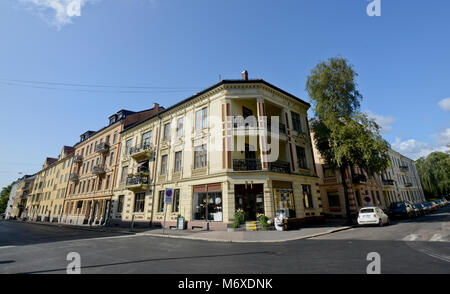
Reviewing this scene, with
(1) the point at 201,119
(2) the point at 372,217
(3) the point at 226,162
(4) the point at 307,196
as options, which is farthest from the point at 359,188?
(1) the point at 201,119

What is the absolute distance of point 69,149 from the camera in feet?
151

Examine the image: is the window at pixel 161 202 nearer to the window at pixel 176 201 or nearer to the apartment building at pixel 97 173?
the window at pixel 176 201

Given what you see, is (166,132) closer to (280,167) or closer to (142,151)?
(142,151)

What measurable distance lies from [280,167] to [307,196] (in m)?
4.53

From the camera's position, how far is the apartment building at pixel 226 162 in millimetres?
16656

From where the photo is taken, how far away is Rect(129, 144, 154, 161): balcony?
24.0m

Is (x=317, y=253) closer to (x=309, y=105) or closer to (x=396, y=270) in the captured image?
(x=396, y=270)

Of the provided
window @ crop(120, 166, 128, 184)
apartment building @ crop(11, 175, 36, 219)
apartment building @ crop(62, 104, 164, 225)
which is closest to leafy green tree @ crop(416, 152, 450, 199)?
apartment building @ crop(62, 104, 164, 225)

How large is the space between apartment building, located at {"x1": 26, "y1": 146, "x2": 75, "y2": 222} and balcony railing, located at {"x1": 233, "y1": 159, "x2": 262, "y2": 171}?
1513 inches

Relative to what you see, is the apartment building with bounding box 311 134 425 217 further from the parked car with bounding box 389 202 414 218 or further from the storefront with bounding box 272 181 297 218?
the storefront with bounding box 272 181 297 218

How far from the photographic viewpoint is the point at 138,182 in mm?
22578

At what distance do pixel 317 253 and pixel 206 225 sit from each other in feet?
35.4

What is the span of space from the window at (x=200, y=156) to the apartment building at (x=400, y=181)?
110 feet

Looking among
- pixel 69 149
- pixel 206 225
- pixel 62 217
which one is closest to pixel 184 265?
pixel 206 225
